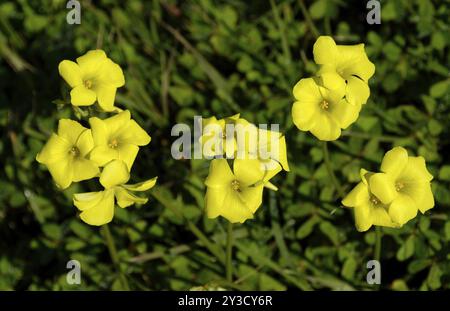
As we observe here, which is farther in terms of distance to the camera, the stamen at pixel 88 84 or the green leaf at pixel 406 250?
the green leaf at pixel 406 250

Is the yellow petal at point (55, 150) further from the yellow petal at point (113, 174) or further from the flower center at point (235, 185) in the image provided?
the flower center at point (235, 185)

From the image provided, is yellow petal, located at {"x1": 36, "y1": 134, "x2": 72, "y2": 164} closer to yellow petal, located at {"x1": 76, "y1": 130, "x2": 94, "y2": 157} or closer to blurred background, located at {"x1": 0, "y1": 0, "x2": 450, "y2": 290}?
yellow petal, located at {"x1": 76, "y1": 130, "x2": 94, "y2": 157}

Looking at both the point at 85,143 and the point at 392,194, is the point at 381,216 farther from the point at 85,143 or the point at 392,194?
the point at 85,143

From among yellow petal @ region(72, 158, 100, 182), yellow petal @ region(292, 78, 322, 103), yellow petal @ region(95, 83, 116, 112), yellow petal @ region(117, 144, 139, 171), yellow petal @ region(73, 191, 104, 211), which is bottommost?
yellow petal @ region(73, 191, 104, 211)

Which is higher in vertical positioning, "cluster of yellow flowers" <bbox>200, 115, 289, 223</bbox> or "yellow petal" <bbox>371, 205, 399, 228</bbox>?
"cluster of yellow flowers" <bbox>200, 115, 289, 223</bbox>

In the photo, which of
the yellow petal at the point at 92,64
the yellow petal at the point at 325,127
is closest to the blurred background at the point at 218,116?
the yellow petal at the point at 92,64

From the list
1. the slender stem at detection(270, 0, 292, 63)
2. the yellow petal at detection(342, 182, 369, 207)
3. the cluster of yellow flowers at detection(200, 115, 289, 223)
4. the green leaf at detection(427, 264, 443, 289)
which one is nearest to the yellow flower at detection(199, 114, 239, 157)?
the cluster of yellow flowers at detection(200, 115, 289, 223)

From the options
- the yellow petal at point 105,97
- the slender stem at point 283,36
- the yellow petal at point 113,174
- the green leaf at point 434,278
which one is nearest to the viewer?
the yellow petal at point 113,174
